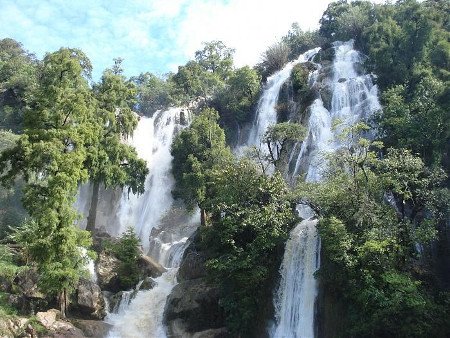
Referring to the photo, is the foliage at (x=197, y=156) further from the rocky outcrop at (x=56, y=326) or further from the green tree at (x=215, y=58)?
the green tree at (x=215, y=58)

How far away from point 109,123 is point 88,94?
2.18m

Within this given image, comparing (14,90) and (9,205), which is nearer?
(9,205)

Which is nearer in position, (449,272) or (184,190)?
(449,272)

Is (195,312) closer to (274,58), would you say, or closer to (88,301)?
(88,301)

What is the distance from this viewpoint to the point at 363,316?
15773mm

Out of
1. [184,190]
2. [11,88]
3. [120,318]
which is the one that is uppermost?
[11,88]

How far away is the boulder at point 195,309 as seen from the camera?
789 inches

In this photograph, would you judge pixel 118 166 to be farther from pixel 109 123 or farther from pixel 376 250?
pixel 376 250

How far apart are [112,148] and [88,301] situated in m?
9.19

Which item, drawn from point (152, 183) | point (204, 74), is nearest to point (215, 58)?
point (204, 74)

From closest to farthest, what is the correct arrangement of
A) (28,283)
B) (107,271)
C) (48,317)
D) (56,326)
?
(56,326), (48,317), (28,283), (107,271)

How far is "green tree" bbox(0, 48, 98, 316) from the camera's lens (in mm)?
18484

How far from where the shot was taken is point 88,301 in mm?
21078

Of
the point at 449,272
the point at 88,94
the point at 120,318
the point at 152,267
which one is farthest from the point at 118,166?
the point at 449,272
